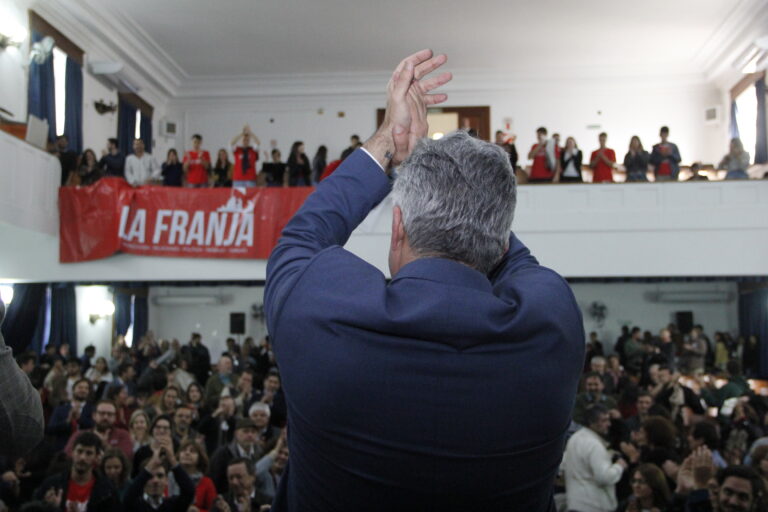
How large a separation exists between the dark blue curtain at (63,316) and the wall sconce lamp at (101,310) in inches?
38.4

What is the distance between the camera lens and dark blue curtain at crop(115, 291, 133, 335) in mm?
17359

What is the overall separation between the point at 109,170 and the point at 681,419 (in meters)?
8.45

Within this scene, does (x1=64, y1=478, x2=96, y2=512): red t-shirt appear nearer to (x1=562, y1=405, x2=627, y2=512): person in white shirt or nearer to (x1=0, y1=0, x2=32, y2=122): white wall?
(x1=562, y1=405, x2=627, y2=512): person in white shirt

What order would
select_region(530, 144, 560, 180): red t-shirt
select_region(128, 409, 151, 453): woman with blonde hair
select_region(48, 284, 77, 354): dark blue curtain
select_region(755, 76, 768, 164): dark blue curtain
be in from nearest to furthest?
select_region(128, 409, 151, 453): woman with blonde hair, select_region(530, 144, 560, 180): red t-shirt, select_region(755, 76, 768, 164): dark blue curtain, select_region(48, 284, 77, 354): dark blue curtain

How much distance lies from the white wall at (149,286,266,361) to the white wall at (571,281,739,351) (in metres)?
7.40

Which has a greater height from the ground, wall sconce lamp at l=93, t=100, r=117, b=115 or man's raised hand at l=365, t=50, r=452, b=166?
wall sconce lamp at l=93, t=100, r=117, b=115

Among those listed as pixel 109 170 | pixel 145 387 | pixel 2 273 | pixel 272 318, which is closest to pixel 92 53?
pixel 109 170

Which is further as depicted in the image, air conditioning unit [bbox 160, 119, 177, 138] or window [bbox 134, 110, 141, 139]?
air conditioning unit [bbox 160, 119, 177, 138]

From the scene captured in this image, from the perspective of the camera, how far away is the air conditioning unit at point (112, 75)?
1359 cm

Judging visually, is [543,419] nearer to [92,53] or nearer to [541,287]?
[541,287]

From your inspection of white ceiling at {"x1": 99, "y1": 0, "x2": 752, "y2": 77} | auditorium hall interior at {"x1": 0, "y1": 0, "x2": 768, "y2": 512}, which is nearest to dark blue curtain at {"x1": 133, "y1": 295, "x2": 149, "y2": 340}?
auditorium hall interior at {"x1": 0, "y1": 0, "x2": 768, "y2": 512}

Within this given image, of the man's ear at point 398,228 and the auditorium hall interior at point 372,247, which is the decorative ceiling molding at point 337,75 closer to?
the auditorium hall interior at point 372,247

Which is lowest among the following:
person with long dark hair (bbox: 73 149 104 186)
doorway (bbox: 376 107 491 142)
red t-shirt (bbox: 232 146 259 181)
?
person with long dark hair (bbox: 73 149 104 186)

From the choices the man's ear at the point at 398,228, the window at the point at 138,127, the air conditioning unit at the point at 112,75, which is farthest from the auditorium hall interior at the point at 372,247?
the window at the point at 138,127
